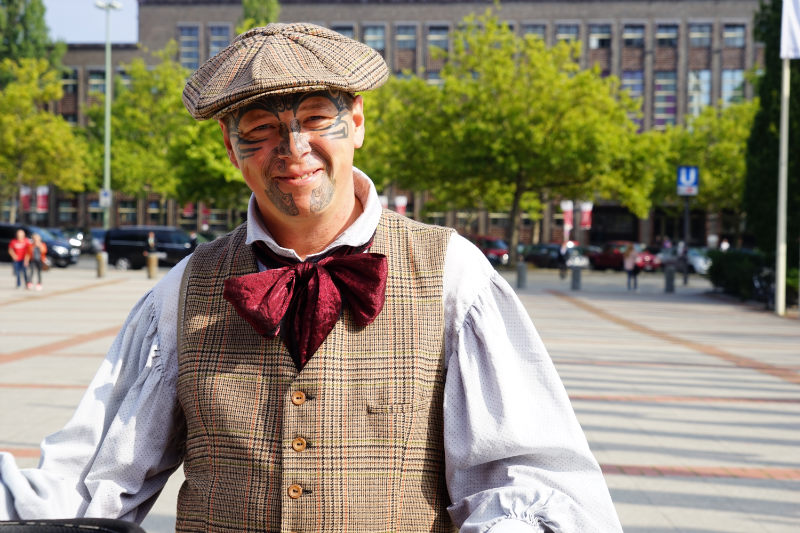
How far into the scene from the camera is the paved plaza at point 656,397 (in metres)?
5.24

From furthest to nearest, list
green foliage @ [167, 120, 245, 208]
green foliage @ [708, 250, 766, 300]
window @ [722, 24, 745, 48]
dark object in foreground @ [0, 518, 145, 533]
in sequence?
window @ [722, 24, 745, 48], green foliage @ [167, 120, 245, 208], green foliage @ [708, 250, 766, 300], dark object in foreground @ [0, 518, 145, 533]

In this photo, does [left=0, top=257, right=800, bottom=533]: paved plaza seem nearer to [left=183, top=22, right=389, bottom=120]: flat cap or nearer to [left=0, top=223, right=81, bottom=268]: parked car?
[left=183, top=22, right=389, bottom=120]: flat cap

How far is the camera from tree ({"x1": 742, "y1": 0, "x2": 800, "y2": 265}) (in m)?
19.2

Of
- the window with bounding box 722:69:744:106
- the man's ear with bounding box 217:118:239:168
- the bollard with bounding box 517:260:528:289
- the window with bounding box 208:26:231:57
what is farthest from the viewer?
the window with bounding box 208:26:231:57

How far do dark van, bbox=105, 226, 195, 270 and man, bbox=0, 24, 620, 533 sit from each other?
32007 mm

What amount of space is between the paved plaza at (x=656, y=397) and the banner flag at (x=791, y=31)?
4.79 m

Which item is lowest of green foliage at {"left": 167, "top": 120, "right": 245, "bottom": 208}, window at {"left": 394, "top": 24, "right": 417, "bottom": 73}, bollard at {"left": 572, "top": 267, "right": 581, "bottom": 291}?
bollard at {"left": 572, "top": 267, "right": 581, "bottom": 291}

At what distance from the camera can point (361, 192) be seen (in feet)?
6.40

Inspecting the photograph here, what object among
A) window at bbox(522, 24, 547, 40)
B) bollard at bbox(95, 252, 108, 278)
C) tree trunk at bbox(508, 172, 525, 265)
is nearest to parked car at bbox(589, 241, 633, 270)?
tree trunk at bbox(508, 172, 525, 265)

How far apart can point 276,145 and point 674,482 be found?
4.54 metres

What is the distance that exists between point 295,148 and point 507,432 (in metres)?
0.65

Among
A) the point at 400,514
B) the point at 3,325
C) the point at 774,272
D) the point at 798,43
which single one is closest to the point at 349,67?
the point at 400,514

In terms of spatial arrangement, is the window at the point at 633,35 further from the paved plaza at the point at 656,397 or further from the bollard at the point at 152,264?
the paved plaza at the point at 656,397

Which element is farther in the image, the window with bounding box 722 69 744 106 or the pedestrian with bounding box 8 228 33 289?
the window with bounding box 722 69 744 106
